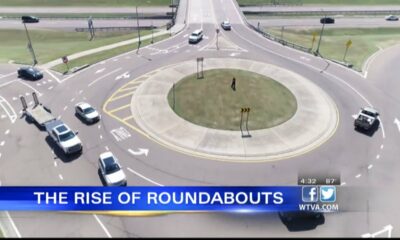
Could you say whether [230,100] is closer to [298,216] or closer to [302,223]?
[298,216]

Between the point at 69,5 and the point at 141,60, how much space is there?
57.8 m

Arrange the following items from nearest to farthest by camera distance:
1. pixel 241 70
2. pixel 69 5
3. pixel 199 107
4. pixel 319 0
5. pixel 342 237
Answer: pixel 342 237, pixel 199 107, pixel 241 70, pixel 69 5, pixel 319 0

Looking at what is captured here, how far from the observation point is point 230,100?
3741 centimetres

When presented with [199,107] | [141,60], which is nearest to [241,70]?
[199,107]

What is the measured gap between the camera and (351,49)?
2178 inches

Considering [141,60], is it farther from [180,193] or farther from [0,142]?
[180,193]

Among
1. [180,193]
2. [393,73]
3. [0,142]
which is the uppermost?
[393,73]

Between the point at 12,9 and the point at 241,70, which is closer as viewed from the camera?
the point at 241,70

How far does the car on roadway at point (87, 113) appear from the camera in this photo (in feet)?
107

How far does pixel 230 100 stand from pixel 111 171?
18.8 meters

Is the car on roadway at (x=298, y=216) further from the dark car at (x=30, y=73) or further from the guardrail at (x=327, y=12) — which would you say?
the guardrail at (x=327, y=12)

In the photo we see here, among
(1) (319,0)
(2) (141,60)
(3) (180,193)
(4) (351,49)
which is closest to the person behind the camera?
(3) (180,193)

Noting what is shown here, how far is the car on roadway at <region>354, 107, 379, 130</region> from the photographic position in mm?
32303

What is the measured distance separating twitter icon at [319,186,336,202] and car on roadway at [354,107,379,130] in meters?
13.1
